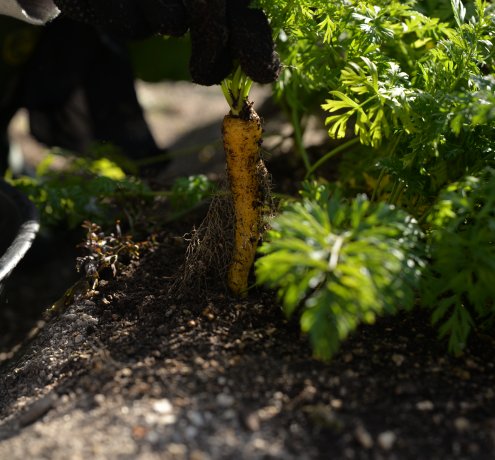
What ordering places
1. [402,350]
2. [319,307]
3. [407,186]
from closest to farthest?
[319,307], [402,350], [407,186]

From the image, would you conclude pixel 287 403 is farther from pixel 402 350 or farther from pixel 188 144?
pixel 188 144

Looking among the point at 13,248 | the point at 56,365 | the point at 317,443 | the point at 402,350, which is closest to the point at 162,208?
the point at 13,248

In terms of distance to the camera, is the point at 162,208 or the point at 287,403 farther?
the point at 162,208

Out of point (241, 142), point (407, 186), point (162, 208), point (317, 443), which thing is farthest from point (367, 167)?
point (317, 443)

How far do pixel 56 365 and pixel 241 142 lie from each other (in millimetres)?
640

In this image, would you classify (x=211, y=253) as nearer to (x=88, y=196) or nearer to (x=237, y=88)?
(x=237, y=88)

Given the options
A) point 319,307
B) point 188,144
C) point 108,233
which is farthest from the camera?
point 188,144

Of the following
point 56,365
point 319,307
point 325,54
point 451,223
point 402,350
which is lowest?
point 56,365

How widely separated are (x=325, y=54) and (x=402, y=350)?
73 centimetres

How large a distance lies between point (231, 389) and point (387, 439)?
300 millimetres

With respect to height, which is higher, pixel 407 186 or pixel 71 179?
pixel 407 186

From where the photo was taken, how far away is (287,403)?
126 centimetres

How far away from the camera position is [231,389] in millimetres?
1289

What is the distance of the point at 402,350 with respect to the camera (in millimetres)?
1426
